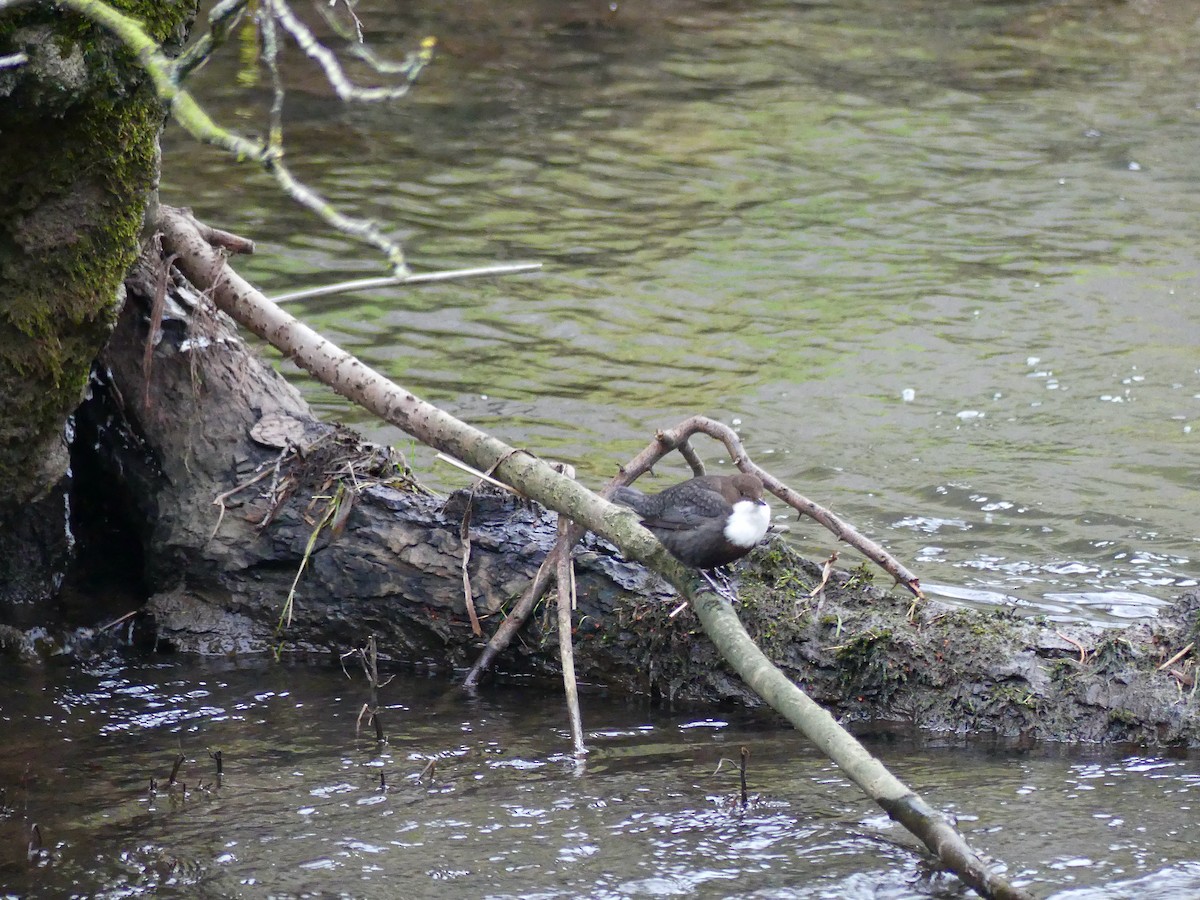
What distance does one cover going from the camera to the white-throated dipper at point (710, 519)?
4371 mm

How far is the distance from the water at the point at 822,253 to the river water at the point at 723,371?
0.04m

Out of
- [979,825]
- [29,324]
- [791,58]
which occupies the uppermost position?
[791,58]

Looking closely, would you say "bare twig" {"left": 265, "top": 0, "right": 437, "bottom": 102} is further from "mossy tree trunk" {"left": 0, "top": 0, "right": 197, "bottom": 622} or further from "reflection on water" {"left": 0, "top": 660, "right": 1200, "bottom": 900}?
"reflection on water" {"left": 0, "top": 660, "right": 1200, "bottom": 900}

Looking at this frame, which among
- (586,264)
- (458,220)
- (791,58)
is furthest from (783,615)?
(791,58)

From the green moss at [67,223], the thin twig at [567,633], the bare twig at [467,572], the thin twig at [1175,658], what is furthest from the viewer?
the bare twig at [467,572]

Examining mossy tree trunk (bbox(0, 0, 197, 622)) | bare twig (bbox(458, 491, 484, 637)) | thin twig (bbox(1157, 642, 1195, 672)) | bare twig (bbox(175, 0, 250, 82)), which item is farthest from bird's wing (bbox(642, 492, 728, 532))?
bare twig (bbox(175, 0, 250, 82))

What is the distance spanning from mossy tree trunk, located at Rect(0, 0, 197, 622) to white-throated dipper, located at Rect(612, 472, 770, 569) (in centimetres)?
201

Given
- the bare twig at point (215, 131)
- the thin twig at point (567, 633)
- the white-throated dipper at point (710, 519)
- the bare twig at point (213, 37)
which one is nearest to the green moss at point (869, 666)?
the white-throated dipper at point (710, 519)

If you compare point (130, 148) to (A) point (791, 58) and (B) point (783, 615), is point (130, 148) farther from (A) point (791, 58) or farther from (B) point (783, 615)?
(A) point (791, 58)

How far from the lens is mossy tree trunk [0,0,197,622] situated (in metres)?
4.05

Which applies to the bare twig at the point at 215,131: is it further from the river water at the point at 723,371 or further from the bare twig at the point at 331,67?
the river water at the point at 723,371

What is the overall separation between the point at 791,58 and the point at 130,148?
1276 centimetres

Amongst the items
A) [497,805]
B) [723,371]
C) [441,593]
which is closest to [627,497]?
[441,593]

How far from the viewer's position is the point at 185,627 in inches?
217
